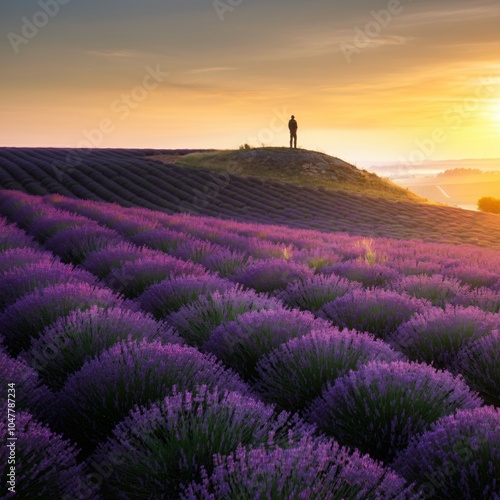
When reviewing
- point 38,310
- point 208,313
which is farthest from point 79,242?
point 208,313

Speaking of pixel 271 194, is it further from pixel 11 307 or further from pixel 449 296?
pixel 11 307

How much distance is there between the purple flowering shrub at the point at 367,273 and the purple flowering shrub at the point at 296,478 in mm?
3641

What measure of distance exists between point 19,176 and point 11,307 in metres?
14.7

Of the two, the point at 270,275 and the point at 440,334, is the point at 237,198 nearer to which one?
the point at 270,275

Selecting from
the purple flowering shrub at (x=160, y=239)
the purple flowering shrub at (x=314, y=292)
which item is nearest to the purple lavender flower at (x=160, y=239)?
the purple flowering shrub at (x=160, y=239)

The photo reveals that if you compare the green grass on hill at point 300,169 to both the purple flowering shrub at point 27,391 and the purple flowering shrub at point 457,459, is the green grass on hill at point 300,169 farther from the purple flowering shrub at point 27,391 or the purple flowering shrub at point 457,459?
the purple flowering shrub at point 457,459

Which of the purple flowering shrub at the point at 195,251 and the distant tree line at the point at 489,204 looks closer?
the purple flowering shrub at the point at 195,251

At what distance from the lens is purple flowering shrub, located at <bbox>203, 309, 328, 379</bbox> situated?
3.54 meters

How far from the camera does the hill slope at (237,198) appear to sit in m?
15.8

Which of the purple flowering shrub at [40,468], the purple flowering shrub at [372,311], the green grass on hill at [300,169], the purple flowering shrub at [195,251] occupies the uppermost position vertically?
the green grass on hill at [300,169]

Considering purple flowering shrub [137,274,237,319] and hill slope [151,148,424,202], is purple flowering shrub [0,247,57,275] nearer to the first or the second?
purple flowering shrub [137,274,237,319]

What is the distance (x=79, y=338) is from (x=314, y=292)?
6.98ft

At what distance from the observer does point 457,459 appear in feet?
7.37

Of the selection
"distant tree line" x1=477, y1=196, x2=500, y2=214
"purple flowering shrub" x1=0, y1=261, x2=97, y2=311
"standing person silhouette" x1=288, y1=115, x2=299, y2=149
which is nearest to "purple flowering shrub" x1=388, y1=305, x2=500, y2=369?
"purple flowering shrub" x1=0, y1=261, x2=97, y2=311
